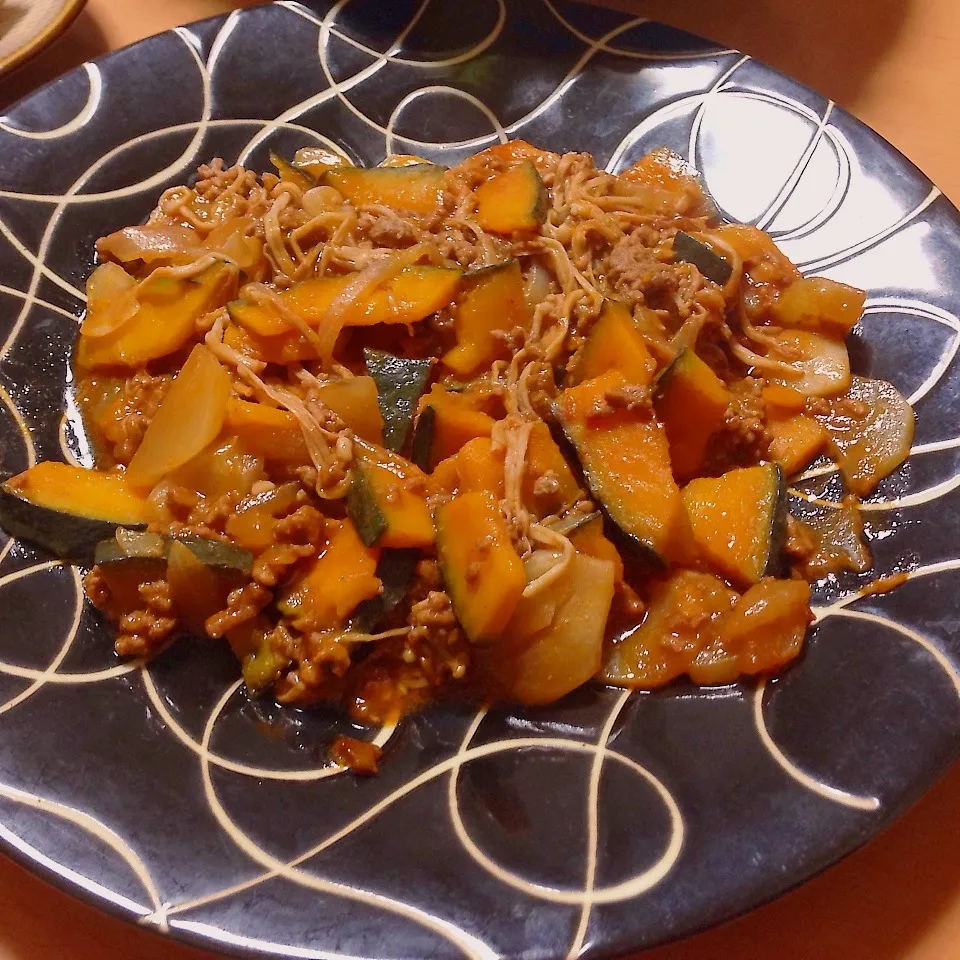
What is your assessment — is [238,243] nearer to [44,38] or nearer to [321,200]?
[321,200]

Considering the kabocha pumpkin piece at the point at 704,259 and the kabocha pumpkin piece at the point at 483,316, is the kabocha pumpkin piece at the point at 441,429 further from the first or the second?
the kabocha pumpkin piece at the point at 704,259

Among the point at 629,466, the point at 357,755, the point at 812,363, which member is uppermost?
the point at 812,363

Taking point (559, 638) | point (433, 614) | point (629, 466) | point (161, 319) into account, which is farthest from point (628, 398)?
point (161, 319)

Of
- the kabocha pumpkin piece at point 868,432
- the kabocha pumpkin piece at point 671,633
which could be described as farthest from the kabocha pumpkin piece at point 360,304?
the kabocha pumpkin piece at point 868,432

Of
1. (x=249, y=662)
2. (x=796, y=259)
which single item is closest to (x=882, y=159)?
(x=796, y=259)

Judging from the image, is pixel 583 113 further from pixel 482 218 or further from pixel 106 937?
pixel 106 937

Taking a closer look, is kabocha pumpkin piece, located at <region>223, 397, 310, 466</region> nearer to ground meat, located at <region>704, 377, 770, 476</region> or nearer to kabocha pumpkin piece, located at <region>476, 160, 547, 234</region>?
kabocha pumpkin piece, located at <region>476, 160, 547, 234</region>
